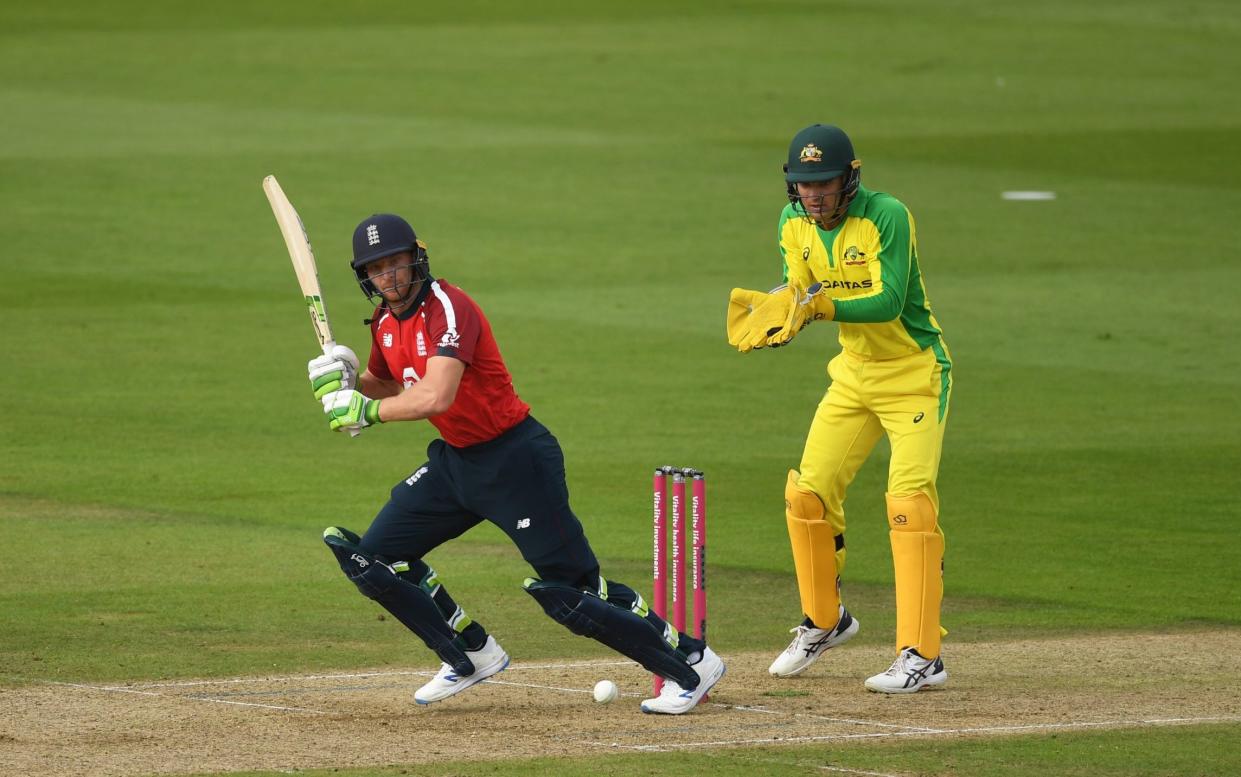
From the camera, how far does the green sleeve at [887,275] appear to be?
8703 millimetres

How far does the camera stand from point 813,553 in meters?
9.36

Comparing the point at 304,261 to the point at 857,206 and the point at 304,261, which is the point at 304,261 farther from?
the point at 857,206

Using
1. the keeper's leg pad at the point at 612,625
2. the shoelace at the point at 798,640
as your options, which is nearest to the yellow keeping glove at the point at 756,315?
the keeper's leg pad at the point at 612,625

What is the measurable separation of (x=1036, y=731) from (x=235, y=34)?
29.5 metres

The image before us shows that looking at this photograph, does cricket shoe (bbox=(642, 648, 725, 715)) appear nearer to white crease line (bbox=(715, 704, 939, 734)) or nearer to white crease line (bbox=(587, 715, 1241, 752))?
white crease line (bbox=(715, 704, 939, 734))

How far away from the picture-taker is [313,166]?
25.8 m

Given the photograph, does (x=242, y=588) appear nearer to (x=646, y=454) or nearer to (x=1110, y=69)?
(x=646, y=454)

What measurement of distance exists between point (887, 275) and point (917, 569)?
1.31 metres

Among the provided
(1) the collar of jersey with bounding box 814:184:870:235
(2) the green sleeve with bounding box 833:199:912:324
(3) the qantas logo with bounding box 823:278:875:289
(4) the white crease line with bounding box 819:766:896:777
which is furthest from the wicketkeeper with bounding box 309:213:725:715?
(1) the collar of jersey with bounding box 814:184:870:235

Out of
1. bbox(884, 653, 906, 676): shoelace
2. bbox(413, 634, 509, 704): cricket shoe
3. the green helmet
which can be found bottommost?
bbox(884, 653, 906, 676): shoelace

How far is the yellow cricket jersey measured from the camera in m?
8.77

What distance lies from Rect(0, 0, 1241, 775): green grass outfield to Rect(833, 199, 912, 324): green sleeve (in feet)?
6.24

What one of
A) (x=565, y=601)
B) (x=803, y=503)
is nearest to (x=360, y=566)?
(x=565, y=601)

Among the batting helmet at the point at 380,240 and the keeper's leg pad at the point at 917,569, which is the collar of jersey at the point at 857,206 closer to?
the keeper's leg pad at the point at 917,569
